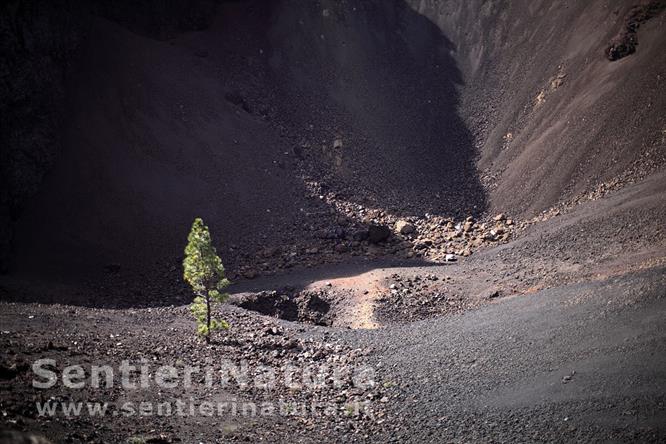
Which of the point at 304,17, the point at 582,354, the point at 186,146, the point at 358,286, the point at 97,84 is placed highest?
the point at 304,17

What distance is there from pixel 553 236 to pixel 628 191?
3897mm

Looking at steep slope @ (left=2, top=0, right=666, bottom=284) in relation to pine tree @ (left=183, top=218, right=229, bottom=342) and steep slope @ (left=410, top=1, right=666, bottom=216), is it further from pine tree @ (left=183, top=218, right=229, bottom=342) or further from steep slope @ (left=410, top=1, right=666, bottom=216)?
pine tree @ (left=183, top=218, right=229, bottom=342)

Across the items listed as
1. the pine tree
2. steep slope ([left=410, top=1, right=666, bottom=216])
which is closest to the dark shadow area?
steep slope ([left=410, top=1, right=666, bottom=216])

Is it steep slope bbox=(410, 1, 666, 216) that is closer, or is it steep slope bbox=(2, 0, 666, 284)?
steep slope bbox=(410, 1, 666, 216)

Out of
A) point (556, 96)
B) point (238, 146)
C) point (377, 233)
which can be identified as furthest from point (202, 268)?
point (556, 96)

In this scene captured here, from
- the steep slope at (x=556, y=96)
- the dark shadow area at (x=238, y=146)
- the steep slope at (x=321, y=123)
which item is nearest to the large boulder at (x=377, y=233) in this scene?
the dark shadow area at (x=238, y=146)

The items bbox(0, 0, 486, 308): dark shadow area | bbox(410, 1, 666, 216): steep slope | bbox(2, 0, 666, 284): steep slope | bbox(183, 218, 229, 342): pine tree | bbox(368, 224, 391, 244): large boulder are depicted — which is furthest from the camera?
bbox(368, 224, 391, 244): large boulder

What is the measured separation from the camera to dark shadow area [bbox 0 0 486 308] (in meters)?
28.1

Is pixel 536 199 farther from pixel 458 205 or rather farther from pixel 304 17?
pixel 304 17

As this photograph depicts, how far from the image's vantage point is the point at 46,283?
83.2 ft

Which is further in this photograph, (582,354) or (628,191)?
(628,191)

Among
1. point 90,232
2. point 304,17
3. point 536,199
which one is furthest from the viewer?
point 304,17

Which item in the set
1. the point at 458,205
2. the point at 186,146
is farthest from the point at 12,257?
the point at 458,205

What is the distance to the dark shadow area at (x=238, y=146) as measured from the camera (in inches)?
1106
